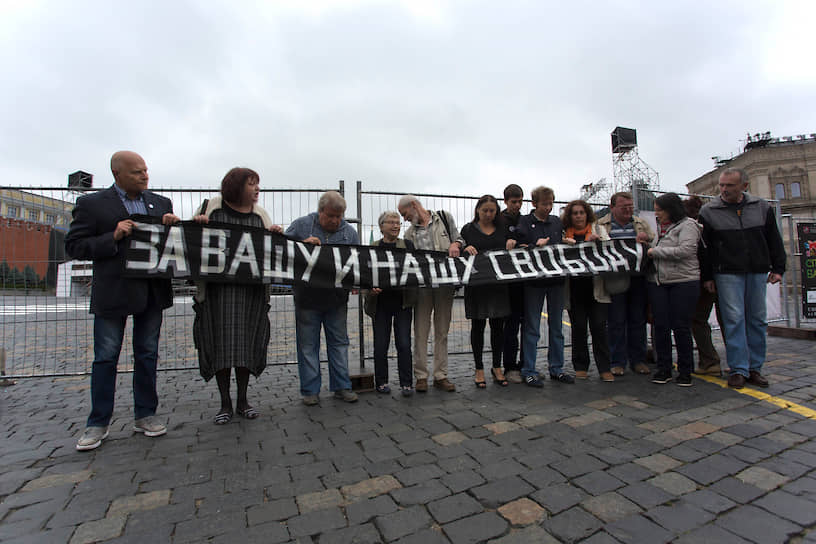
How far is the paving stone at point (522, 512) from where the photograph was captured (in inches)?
77.7

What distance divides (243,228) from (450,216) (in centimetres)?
236

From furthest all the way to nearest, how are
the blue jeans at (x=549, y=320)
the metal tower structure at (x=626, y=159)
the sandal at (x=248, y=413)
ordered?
the metal tower structure at (x=626, y=159)
the blue jeans at (x=549, y=320)
the sandal at (x=248, y=413)

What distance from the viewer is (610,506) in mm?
2084

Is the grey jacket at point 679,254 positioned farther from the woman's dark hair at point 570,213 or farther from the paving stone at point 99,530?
the paving stone at point 99,530

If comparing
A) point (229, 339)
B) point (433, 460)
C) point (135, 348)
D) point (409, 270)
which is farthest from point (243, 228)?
point (433, 460)

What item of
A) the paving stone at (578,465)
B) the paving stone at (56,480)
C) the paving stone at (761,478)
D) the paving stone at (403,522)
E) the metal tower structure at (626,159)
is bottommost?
the paving stone at (761,478)

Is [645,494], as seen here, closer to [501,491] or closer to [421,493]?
[501,491]

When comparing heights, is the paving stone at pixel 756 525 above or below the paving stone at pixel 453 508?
below

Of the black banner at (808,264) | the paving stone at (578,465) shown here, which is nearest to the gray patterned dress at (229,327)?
the paving stone at (578,465)

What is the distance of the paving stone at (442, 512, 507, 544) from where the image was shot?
1849mm

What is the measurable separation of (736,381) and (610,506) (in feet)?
10.2

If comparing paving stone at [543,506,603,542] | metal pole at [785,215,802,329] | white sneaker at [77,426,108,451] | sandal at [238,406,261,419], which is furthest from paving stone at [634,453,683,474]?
metal pole at [785,215,802,329]

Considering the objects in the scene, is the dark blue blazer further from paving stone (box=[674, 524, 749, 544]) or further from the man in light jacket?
paving stone (box=[674, 524, 749, 544])

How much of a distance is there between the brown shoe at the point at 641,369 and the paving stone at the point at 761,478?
2.51 meters
